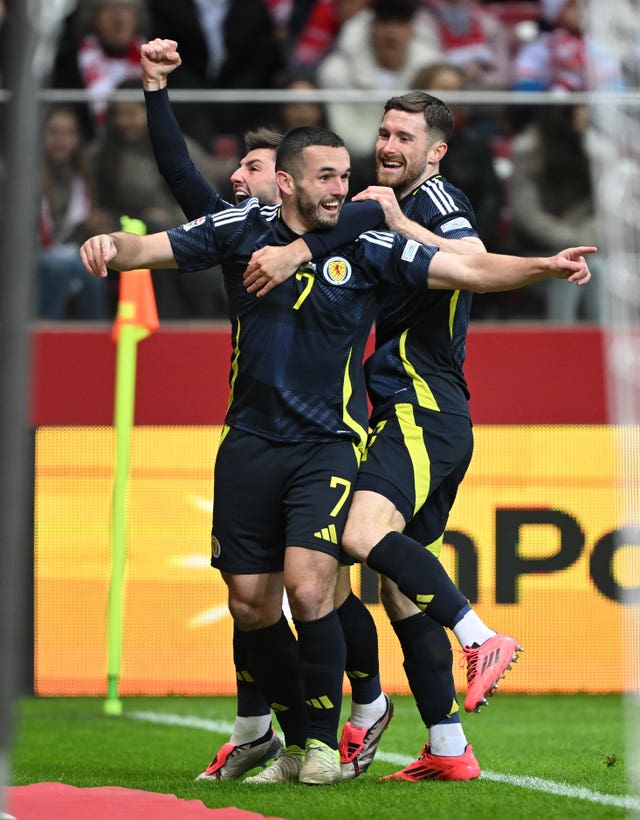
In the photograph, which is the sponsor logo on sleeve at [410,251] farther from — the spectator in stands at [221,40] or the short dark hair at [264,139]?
the spectator in stands at [221,40]

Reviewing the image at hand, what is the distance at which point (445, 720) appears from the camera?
17.0ft

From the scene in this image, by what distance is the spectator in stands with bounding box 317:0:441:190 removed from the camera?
9219mm

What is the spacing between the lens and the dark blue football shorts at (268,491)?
16.6 ft

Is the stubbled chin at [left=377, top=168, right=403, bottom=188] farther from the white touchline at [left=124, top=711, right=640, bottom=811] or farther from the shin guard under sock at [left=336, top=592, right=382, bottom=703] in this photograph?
the white touchline at [left=124, top=711, right=640, bottom=811]

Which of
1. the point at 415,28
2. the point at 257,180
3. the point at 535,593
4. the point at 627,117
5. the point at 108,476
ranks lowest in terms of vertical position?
the point at 535,593

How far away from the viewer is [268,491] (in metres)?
5.10

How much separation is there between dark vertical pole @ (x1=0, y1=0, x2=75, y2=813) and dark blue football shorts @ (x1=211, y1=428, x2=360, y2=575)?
1995 mm

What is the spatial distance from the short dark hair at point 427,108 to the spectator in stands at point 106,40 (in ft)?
13.9

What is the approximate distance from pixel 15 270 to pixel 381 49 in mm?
6665

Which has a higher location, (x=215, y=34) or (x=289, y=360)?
(x=215, y=34)

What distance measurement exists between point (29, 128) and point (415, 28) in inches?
269

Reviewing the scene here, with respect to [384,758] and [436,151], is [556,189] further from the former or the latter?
[384,758]

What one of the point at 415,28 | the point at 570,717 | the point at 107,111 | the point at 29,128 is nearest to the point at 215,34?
the point at 415,28

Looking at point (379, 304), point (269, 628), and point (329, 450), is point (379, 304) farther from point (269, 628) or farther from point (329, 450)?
point (269, 628)
